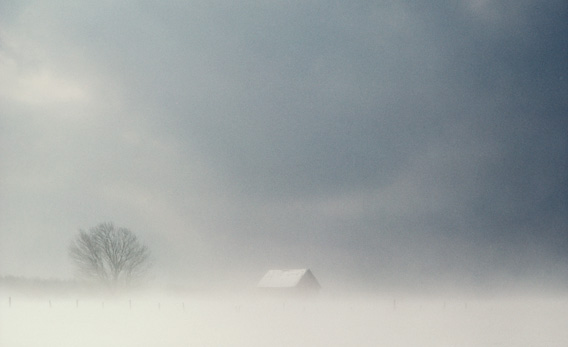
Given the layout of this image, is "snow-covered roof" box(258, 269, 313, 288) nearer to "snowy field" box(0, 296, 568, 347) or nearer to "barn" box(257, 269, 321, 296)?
"barn" box(257, 269, 321, 296)

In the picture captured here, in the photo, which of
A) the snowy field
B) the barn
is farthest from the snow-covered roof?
the snowy field

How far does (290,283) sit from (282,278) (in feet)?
7.38

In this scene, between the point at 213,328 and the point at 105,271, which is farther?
the point at 105,271

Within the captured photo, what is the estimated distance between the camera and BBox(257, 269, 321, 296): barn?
240 ft

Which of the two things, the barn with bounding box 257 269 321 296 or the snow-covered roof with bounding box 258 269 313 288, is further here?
the snow-covered roof with bounding box 258 269 313 288

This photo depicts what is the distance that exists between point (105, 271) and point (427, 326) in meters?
60.8

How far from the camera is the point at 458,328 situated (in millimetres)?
33500

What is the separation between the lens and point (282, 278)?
7594cm

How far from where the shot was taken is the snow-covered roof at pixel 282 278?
243 feet

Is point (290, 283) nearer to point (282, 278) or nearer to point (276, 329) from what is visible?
point (282, 278)

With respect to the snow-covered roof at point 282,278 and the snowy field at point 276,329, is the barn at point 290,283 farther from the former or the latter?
the snowy field at point 276,329

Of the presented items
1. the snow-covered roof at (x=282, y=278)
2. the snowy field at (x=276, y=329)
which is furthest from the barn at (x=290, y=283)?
the snowy field at (x=276, y=329)

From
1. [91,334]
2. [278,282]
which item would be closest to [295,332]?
[91,334]

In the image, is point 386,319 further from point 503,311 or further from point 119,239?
point 119,239
